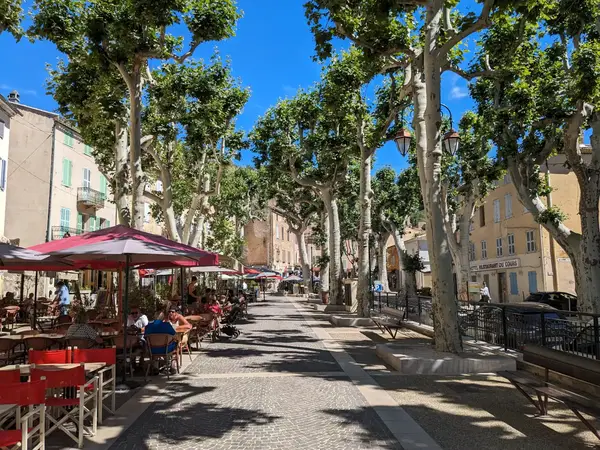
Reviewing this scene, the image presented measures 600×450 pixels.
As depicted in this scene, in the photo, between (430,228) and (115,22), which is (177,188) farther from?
(430,228)

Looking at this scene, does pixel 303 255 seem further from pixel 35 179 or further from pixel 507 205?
pixel 35 179

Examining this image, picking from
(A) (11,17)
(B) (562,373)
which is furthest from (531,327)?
(A) (11,17)

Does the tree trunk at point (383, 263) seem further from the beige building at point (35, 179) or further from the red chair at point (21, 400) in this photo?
the red chair at point (21, 400)

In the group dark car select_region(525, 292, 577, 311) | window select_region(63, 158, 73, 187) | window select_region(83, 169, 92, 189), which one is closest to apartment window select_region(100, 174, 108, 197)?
window select_region(83, 169, 92, 189)

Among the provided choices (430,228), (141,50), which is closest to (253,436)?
(430,228)

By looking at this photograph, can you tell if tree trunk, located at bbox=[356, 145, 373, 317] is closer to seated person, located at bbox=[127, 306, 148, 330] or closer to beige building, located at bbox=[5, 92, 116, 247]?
seated person, located at bbox=[127, 306, 148, 330]

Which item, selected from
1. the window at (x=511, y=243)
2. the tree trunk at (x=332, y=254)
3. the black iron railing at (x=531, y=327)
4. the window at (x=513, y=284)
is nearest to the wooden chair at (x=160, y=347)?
the black iron railing at (x=531, y=327)

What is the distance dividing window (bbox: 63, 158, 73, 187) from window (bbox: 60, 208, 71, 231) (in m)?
1.53

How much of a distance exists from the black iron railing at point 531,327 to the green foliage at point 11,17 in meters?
11.3

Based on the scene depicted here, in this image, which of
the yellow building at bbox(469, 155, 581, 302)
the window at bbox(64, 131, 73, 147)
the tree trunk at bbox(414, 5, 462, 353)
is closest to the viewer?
the tree trunk at bbox(414, 5, 462, 353)

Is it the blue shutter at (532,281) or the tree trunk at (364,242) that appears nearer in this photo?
the tree trunk at (364,242)

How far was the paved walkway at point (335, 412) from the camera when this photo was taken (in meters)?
5.07

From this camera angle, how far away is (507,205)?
35188 mm

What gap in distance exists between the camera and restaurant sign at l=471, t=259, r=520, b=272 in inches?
1351
